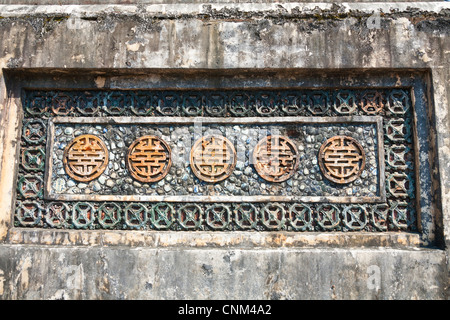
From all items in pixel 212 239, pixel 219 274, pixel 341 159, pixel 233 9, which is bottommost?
pixel 219 274

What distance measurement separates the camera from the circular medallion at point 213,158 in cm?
385

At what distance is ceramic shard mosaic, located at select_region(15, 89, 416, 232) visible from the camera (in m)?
3.77

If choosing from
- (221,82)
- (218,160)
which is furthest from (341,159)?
(221,82)

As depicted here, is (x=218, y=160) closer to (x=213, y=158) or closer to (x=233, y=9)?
(x=213, y=158)

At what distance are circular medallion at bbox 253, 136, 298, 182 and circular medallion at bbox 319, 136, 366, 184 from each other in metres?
0.30

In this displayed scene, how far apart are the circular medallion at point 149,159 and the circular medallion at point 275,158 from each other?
0.94 metres

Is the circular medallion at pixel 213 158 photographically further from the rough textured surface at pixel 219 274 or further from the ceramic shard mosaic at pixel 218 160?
the rough textured surface at pixel 219 274

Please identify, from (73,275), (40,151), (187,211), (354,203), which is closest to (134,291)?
(73,275)

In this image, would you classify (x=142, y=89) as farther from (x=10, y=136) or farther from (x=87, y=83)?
(x=10, y=136)

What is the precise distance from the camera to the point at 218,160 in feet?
12.7

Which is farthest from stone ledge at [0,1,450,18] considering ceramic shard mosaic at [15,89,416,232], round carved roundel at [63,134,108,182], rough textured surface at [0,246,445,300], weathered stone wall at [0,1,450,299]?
rough textured surface at [0,246,445,300]

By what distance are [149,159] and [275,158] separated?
130 cm

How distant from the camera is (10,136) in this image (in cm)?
388

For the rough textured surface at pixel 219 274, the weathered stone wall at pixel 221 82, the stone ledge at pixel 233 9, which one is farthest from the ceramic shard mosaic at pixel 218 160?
the stone ledge at pixel 233 9
